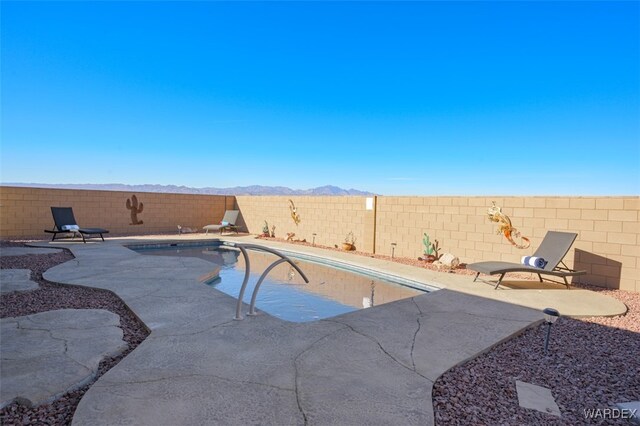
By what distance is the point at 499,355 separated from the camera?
129 inches

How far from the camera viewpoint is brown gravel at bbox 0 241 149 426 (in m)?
2.16

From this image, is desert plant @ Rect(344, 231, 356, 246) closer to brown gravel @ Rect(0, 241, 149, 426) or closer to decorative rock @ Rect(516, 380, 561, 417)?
brown gravel @ Rect(0, 241, 149, 426)

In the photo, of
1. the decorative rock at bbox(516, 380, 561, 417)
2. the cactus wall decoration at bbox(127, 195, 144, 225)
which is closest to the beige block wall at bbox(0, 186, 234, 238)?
the cactus wall decoration at bbox(127, 195, 144, 225)

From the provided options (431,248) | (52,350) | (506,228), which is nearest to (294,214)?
(431,248)

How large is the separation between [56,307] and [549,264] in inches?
311

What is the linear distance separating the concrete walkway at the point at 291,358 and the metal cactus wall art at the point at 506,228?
181cm

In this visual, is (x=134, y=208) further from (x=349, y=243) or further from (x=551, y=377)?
(x=551, y=377)

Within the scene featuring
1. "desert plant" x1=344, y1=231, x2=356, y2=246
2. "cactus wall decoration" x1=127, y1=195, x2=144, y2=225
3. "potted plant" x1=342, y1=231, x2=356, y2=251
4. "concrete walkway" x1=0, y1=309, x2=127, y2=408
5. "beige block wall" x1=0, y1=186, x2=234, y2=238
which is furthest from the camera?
"cactus wall decoration" x1=127, y1=195, x2=144, y2=225

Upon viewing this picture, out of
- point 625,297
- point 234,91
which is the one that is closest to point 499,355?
point 625,297

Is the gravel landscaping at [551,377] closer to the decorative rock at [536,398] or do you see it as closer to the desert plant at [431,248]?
the decorative rock at [536,398]

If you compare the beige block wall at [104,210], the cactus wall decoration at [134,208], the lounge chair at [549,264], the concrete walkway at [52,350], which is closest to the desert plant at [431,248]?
the lounge chair at [549,264]

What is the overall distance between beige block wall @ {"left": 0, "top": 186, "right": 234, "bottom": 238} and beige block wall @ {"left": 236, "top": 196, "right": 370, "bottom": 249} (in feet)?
7.18

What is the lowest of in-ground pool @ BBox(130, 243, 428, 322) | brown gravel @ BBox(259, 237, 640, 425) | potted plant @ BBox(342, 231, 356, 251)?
in-ground pool @ BBox(130, 243, 428, 322)

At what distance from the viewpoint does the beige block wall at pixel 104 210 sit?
11570 millimetres
